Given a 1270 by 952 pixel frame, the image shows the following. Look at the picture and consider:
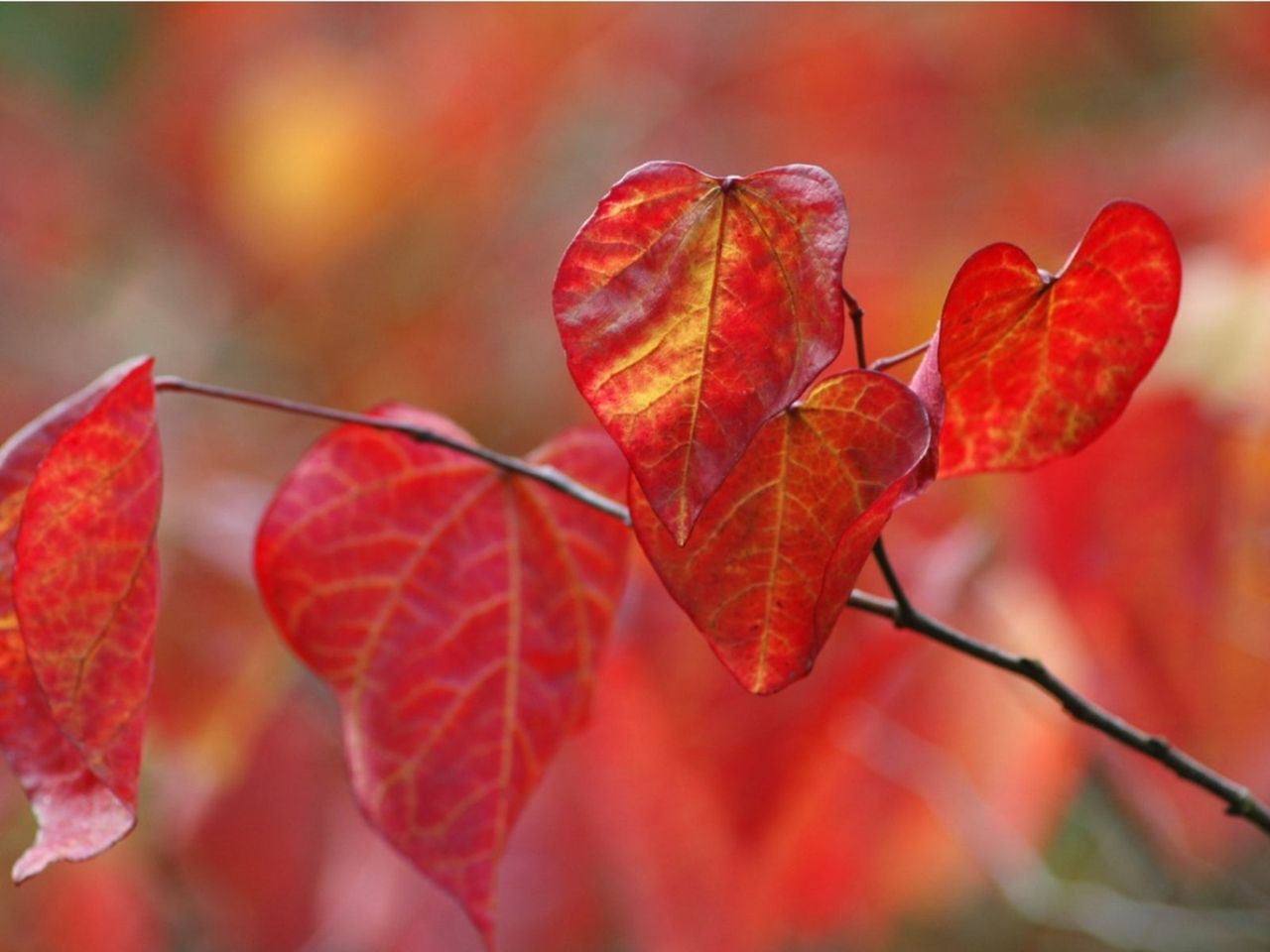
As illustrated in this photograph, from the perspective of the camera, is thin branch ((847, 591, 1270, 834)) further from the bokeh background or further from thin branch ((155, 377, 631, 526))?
the bokeh background

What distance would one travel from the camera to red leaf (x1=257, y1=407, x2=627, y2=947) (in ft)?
1.68

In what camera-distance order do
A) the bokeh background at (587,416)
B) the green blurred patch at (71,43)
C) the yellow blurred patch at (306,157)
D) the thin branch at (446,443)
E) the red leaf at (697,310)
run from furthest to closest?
the green blurred patch at (71,43), the yellow blurred patch at (306,157), the bokeh background at (587,416), the thin branch at (446,443), the red leaf at (697,310)

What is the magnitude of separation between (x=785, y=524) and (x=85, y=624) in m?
0.22

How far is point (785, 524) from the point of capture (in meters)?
0.37

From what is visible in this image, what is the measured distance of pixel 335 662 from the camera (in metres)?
0.52

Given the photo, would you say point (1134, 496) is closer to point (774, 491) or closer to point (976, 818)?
point (976, 818)

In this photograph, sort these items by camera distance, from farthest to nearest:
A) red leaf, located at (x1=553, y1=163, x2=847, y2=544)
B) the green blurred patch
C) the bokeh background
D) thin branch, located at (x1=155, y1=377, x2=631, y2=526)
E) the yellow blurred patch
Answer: the green blurred patch
the yellow blurred patch
the bokeh background
thin branch, located at (x1=155, y1=377, x2=631, y2=526)
red leaf, located at (x1=553, y1=163, x2=847, y2=544)

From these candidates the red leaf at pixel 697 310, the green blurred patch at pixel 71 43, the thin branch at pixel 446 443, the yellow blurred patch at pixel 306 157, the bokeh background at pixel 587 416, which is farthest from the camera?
the green blurred patch at pixel 71 43

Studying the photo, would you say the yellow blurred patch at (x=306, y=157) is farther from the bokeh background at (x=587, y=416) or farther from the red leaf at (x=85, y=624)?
the red leaf at (x=85, y=624)

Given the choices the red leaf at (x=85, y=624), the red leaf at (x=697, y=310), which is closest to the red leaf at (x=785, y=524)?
the red leaf at (x=697, y=310)

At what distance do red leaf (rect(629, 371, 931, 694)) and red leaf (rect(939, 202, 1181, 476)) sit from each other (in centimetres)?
3

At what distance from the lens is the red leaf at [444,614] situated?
513 millimetres

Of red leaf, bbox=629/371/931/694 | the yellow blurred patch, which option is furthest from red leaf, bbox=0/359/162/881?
the yellow blurred patch

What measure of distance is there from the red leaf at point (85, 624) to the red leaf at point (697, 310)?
172 mm
